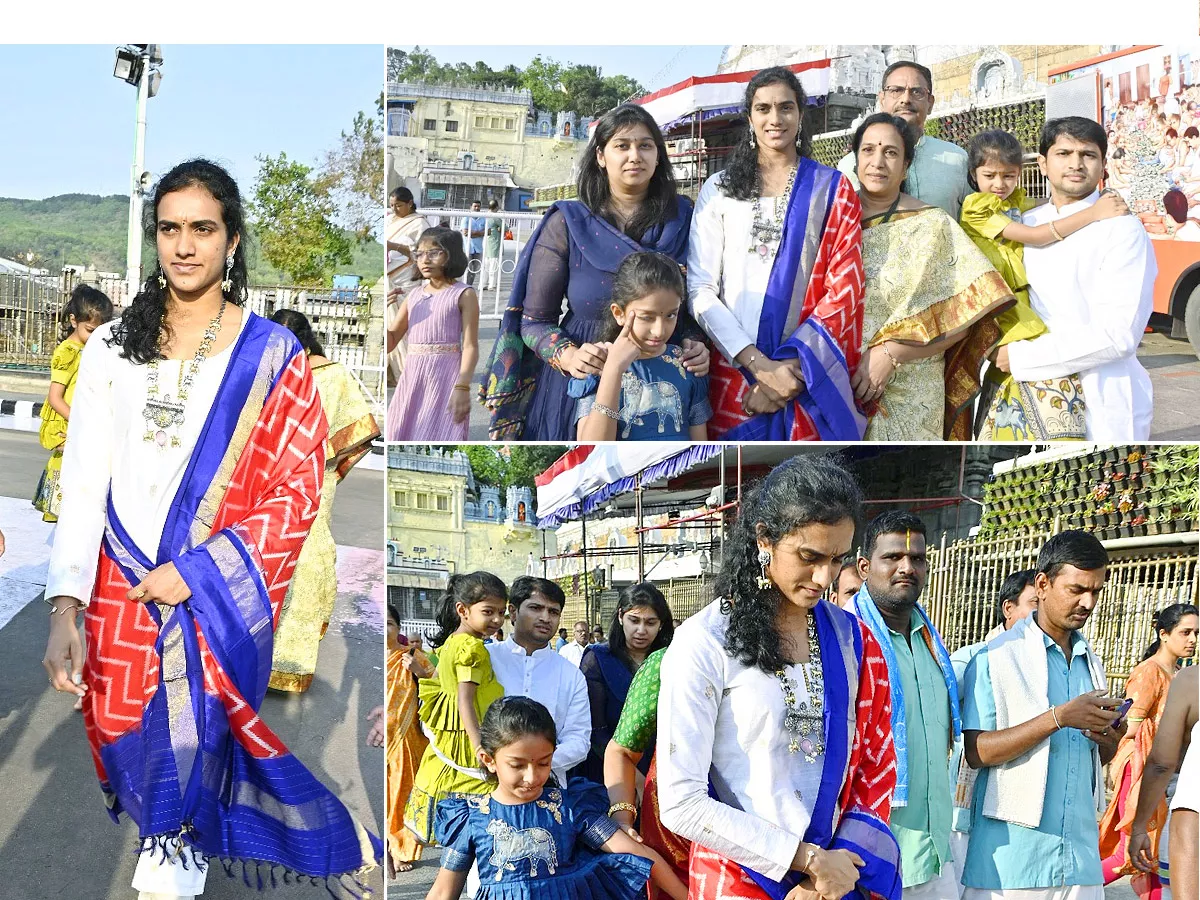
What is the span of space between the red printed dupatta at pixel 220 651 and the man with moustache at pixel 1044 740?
170 centimetres

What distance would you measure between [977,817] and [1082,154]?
1951mm

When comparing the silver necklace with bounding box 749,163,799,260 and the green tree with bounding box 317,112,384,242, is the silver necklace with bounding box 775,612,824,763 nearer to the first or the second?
the silver necklace with bounding box 749,163,799,260

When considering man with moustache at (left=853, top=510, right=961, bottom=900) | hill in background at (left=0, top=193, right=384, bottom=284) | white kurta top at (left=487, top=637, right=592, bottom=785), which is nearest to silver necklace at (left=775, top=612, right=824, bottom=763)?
man with moustache at (left=853, top=510, right=961, bottom=900)

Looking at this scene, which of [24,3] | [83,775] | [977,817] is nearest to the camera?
[977,817]

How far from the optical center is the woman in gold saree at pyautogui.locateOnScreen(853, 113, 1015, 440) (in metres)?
3.87

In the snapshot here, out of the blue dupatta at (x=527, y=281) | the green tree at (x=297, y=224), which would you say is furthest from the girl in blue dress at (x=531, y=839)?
the green tree at (x=297, y=224)

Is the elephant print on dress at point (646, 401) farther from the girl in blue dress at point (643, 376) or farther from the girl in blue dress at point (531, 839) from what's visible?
the girl in blue dress at point (531, 839)

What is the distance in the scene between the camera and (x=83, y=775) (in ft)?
12.3

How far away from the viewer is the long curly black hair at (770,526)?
2.65 meters

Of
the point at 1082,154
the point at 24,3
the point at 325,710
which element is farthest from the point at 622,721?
the point at 24,3

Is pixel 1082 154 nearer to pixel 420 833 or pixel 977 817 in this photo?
pixel 977 817

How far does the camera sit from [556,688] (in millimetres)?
3594

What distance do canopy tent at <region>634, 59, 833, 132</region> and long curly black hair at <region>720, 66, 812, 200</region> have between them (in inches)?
2.7

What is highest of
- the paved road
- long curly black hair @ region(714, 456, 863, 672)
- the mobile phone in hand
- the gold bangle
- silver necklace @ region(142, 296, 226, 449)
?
the gold bangle
